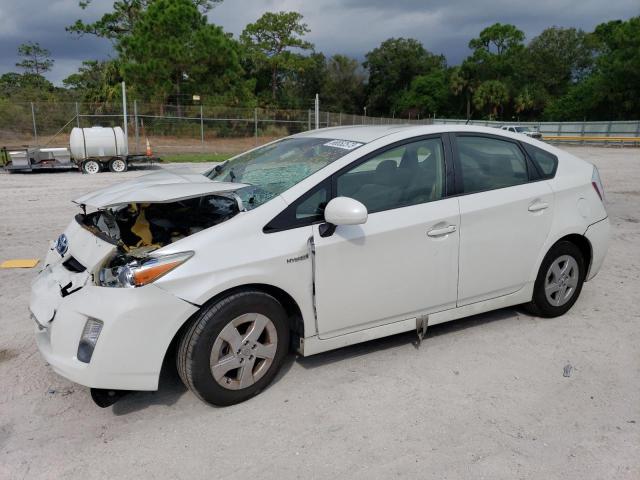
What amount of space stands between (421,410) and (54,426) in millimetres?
2126

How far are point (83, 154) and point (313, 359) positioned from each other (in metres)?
16.3

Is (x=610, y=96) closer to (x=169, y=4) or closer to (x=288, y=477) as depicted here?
(x=169, y=4)

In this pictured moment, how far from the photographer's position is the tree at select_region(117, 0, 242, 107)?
33.5 meters

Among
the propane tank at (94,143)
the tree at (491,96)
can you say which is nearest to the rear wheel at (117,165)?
the propane tank at (94,143)

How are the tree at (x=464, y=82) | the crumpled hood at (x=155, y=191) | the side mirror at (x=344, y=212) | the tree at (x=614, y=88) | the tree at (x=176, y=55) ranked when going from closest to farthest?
1. the side mirror at (x=344, y=212)
2. the crumpled hood at (x=155, y=191)
3. the tree at (x=176, y=55)
4. the tree at (x=614, y=88)
5. the tree at (x=464, y=82)

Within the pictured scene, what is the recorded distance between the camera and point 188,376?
9.58 ft

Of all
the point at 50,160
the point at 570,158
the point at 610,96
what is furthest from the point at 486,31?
the point at 570,158

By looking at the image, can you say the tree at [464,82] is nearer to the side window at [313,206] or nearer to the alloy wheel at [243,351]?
the side window at [313,206]

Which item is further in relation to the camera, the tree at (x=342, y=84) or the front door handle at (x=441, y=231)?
the tree at (x=342, y=84)

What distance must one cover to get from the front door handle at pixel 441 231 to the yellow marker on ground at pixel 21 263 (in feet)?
15.3

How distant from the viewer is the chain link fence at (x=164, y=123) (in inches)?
912

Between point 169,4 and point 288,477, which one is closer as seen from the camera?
point 288,477

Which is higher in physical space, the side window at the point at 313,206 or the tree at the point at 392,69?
the tree at the point at 392,69

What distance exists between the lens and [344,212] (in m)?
3.06
